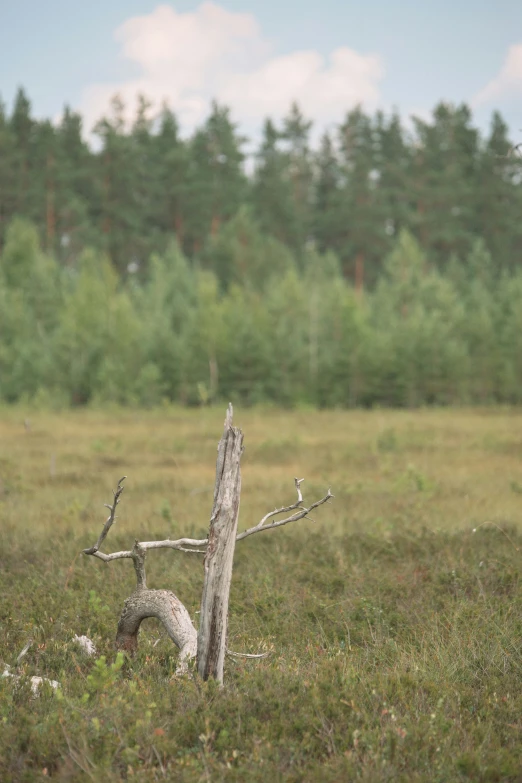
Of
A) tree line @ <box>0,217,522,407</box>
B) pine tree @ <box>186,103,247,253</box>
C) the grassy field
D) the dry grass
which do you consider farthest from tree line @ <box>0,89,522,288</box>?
the grassy field

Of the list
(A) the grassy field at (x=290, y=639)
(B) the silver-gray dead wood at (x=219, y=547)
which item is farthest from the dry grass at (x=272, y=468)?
(B) the silver-gray dead wood at (x=219, y=547)

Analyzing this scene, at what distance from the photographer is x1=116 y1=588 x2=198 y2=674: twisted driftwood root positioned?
5586 millimetres

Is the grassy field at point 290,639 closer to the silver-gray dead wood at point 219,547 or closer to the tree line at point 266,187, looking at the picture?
the silver-gray dead wood at point 219,547

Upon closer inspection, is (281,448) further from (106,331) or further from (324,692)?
(106,331)

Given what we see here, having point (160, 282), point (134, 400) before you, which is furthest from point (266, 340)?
point (160, 282)

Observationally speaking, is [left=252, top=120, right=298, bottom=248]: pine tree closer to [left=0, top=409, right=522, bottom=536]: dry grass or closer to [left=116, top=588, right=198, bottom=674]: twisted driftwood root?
[left=0, top=409, right=522, bottom=536]: dry grass

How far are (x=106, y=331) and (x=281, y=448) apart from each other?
A: 69.0 feet

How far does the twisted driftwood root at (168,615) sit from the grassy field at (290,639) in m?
0.25

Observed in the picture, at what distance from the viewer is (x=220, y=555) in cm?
505

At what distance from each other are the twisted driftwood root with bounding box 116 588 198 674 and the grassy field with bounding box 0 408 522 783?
0.82ft

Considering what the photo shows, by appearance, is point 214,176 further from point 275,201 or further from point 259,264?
point 259,264

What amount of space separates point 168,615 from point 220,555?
928mm

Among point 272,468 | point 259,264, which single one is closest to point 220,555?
point 272,468

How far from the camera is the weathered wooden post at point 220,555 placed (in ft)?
16.6
